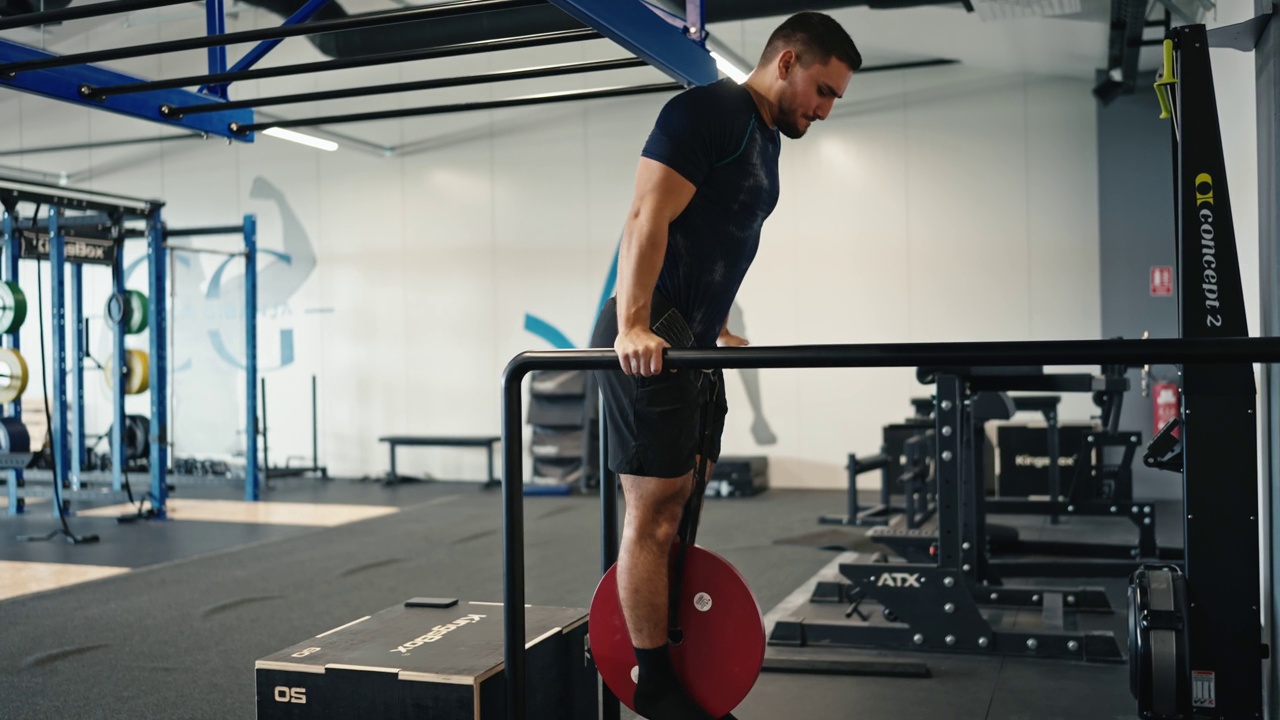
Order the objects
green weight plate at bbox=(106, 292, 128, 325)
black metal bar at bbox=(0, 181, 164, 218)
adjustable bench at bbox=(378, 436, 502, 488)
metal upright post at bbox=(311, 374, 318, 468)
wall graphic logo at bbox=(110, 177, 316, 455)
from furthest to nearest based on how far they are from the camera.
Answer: wall graphic logo at bbox=(110, 177, 316, 455), metal upright post at bbox=(311, 374, 318, 468), adjustable bench at bbox=(378, 436, 502, 488), green weight plate at bbox=(106, 292, 128, 325), black metal bar at bbox=(0, 181, 164, 218)

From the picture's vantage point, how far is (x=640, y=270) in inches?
73.4

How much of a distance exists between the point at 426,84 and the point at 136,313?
5739 mm

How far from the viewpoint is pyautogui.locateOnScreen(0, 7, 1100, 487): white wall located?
763cm

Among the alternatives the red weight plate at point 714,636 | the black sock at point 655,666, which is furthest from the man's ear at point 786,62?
the black sock at point 655,666

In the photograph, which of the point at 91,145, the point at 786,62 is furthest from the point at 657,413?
the point at 91,145

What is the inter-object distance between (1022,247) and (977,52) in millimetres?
1453

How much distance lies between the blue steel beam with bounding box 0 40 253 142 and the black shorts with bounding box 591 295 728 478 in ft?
5.11

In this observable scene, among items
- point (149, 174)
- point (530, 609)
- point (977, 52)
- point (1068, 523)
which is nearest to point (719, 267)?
point (530, 609)

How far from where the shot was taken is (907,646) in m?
3.52

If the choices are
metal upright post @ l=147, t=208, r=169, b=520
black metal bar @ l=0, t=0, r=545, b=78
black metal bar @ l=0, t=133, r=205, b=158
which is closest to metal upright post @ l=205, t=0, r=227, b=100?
black metal bar @ l=0, t=0, r=545, b=78

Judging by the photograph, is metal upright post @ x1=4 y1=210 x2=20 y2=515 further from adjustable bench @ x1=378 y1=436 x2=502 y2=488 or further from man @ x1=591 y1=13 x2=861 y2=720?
man @ x1=591 y1=13 x2=861 y2=720

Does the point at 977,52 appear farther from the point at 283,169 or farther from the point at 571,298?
the point at 283,169

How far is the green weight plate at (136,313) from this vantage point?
23.8 feet

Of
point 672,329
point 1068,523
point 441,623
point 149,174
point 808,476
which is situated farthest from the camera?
point 149,174
